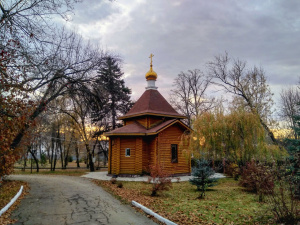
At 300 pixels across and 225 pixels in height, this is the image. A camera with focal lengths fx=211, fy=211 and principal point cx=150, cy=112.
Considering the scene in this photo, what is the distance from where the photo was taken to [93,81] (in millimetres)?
12000

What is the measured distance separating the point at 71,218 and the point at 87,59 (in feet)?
28.8

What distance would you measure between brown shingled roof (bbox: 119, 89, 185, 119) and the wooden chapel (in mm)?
138

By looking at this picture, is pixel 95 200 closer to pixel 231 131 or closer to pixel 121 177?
pixel 121 177

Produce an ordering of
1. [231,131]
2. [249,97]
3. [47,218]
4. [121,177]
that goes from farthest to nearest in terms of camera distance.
Answer: [249,97] → [121,177] → [231,131] → [47,218]

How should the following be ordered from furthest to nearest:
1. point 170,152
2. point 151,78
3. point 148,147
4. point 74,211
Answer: point 151,78 < point 148,147 < point 170,152 < point 74,211

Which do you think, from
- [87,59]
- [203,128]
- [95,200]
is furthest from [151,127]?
[95,200]

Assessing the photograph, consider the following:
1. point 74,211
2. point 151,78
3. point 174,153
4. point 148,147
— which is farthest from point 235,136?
point 151,78

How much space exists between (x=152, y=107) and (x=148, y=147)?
3613 mm

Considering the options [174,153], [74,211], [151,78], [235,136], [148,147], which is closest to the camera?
[74,211]

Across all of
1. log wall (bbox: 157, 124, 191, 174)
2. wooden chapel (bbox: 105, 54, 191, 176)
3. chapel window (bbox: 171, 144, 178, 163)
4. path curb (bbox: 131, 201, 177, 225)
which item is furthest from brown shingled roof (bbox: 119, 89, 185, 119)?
path curb (bbox: 131, 201, 177, 225)

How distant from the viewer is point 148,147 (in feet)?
55.6

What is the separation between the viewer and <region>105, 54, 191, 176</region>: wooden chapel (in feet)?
52.9

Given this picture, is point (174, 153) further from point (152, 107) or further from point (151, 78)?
point (151, 78)

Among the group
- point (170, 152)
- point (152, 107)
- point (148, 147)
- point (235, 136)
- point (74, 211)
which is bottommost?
point (74, 211)
